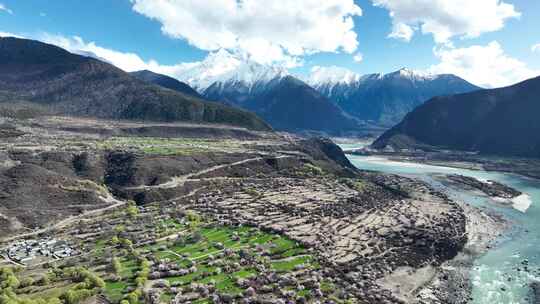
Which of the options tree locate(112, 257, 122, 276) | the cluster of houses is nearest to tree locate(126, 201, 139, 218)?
the cluster of houses

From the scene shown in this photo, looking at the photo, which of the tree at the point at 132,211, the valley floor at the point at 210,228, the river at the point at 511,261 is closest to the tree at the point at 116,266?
the valley floor at the point at 210,228

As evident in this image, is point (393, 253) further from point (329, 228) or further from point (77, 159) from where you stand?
point (77, 159)

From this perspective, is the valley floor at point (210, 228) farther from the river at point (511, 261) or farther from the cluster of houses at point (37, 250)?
the river at point (511, 261)

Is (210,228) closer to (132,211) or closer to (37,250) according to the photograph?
(132,211)

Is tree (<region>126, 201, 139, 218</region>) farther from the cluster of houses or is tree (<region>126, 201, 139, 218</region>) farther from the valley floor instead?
the cluster of houses

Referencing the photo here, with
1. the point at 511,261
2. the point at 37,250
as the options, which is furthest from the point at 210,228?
the point at 511,261

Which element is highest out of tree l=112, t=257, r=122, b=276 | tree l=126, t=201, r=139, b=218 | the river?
tree l=126, t=201, r=139, b=218

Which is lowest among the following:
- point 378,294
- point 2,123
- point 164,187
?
point 378,294

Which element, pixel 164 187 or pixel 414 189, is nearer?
pixel 164 187

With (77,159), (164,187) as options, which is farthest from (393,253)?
(77,159)
